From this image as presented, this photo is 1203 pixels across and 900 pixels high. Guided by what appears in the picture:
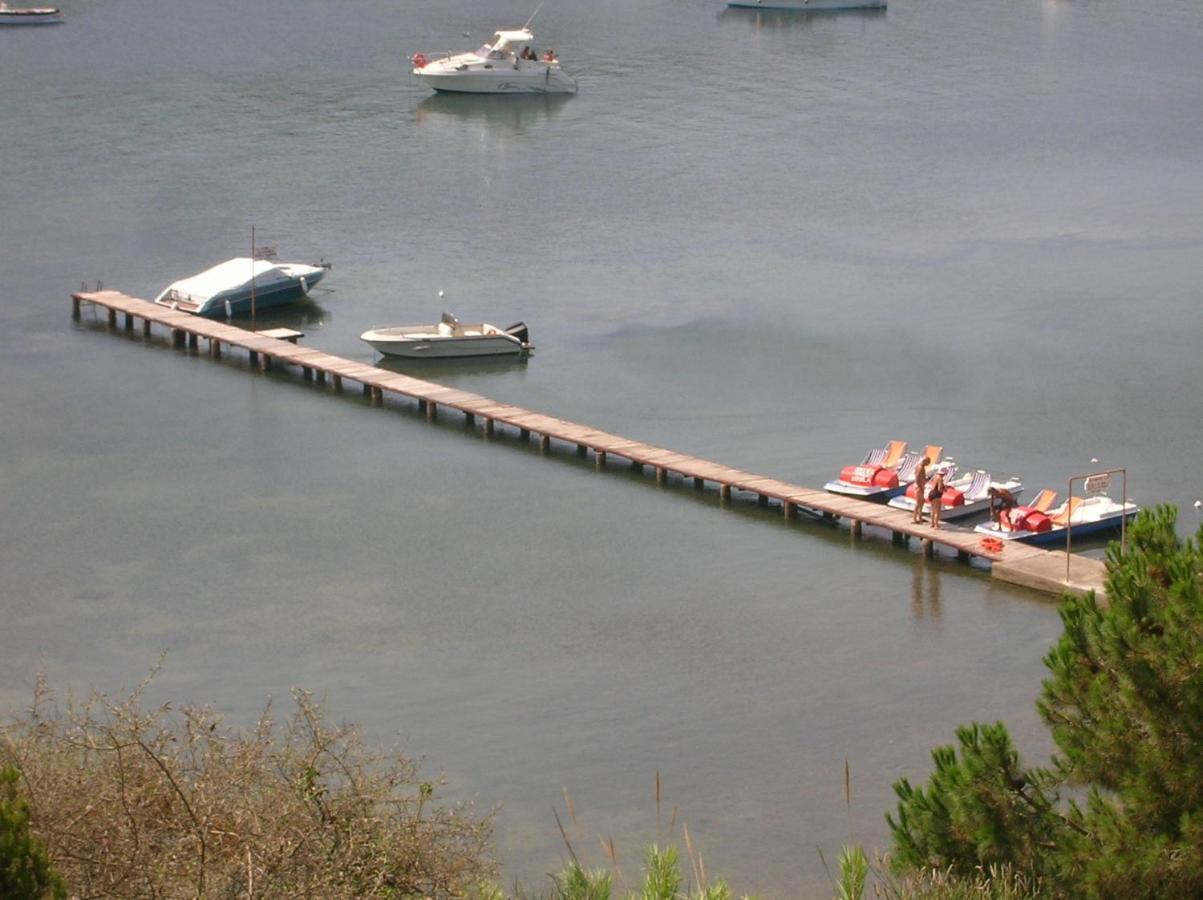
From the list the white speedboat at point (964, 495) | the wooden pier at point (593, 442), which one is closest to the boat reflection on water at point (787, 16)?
the wooden pier at point (593, 442)

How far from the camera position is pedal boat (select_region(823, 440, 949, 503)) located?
36969mm

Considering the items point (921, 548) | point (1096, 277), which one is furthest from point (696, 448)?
point (1096, 277)

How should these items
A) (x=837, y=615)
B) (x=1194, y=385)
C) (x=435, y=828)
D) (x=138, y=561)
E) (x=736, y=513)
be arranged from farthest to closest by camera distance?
(x=1194, y=385), (x=736, y=513), (x=138, y=561), (x=837, y=615), (x=435, y=828)

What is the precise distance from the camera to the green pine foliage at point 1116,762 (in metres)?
14.9

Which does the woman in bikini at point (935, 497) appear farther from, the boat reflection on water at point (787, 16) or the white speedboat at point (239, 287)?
the boat reflection on water at point (787, 16)

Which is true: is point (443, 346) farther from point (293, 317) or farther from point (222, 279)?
point (222, 279)

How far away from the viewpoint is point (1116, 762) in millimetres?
15266

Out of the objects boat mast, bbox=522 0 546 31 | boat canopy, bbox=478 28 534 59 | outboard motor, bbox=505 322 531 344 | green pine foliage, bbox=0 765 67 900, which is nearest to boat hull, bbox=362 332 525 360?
outboard motor, bbox=505 322 531 344

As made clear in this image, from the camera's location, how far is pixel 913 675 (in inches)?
1175

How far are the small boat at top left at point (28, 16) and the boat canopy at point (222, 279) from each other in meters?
59.8

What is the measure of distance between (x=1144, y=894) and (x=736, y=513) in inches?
873

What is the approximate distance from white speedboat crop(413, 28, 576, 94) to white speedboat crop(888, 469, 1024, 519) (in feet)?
172

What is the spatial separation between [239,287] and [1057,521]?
24.7 metres

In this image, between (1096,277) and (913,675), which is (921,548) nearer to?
(913,675)
